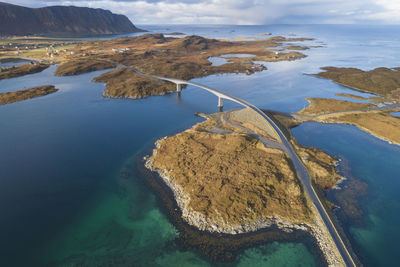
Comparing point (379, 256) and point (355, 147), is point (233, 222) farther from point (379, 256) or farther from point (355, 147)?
point (355, 147)

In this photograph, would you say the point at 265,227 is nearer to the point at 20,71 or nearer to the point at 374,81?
the point at 374,81

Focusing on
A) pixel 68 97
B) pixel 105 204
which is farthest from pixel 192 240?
pixel 68 97

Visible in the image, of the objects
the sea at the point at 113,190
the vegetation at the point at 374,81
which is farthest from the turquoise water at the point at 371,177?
the vegetation at the point at 374,81

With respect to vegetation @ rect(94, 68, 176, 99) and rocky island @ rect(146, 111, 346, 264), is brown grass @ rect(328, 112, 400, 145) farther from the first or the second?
vegetation @ rect(94, 68, 176, 99)

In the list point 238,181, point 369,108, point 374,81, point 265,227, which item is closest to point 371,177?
point 265,227

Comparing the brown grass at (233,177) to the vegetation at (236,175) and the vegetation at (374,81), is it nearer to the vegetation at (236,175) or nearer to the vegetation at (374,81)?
the vegetation at (236,175)

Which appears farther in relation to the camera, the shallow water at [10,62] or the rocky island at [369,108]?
the shallow water at [10,62]

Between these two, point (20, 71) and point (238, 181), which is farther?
point (20, 71)
